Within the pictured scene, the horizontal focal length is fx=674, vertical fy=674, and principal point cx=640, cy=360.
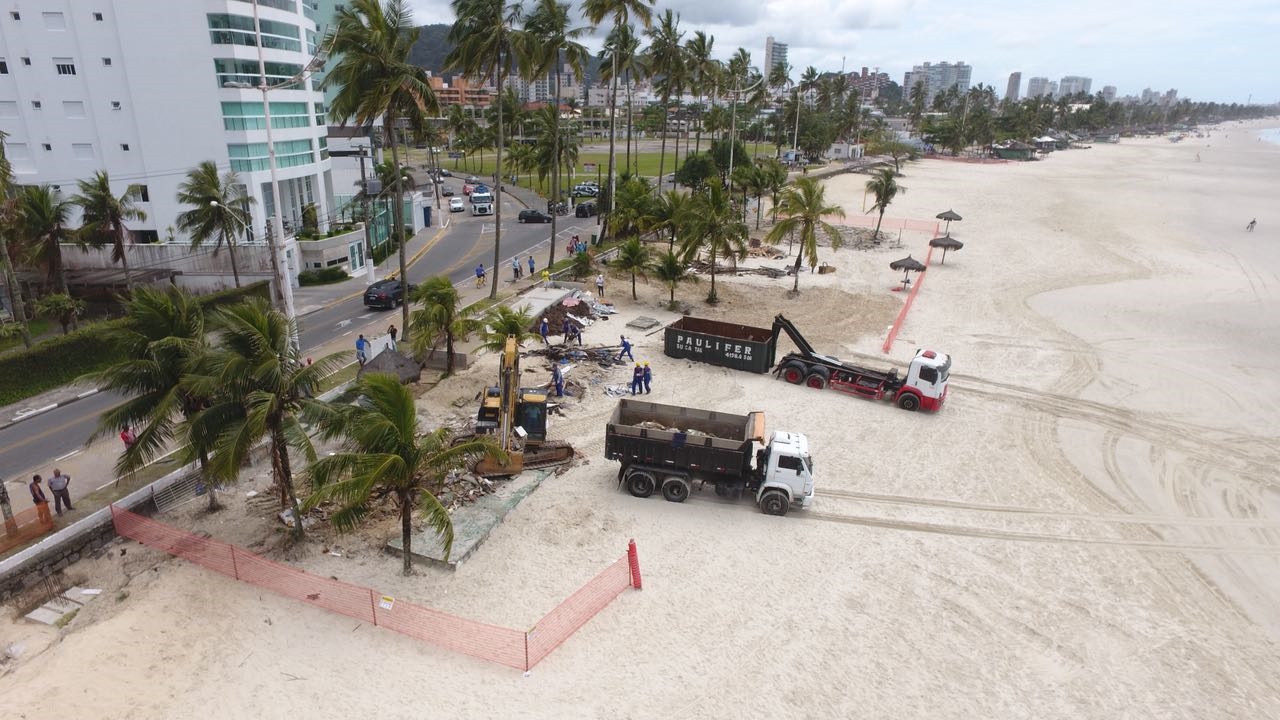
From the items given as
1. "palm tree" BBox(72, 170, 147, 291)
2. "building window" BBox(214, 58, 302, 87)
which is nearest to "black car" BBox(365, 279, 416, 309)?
"palm tree" BBox(72, 170, 147, 291)

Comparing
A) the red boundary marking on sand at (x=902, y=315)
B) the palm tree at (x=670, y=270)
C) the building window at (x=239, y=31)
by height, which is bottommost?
the red boundary marking on sand at (x=902, y=315)

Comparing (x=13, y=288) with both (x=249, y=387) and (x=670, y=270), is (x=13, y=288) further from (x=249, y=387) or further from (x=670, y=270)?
(x=670, y=270)

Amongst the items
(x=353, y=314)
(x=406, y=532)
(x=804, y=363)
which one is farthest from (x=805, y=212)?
(x=406, y=532)

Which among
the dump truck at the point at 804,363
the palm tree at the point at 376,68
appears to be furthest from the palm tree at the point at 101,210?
the dump truck at the point at 804,363

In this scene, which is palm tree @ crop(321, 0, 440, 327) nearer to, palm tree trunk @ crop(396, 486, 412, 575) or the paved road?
the paved road

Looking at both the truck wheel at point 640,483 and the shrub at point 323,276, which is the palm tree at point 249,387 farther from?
the shrub at point 323,276

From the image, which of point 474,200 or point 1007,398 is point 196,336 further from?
point 474,200
